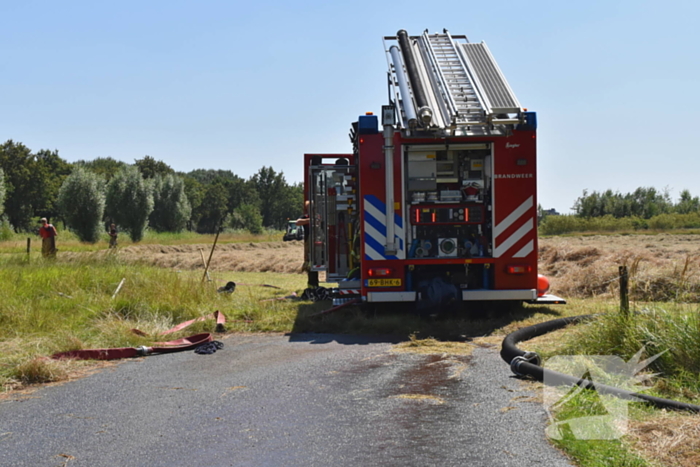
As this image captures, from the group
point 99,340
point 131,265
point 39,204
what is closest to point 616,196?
point 39,204

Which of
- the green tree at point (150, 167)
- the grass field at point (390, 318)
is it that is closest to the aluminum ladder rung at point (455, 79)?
the grass field at point (390, 318)

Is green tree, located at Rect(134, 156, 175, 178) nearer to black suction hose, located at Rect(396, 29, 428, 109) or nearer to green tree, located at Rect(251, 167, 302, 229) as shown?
green tree, located at Rect(251, 167, 302, 229)

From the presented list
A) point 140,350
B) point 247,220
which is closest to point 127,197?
point 247,220

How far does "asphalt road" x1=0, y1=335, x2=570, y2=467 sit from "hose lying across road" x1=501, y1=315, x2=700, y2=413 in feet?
0.56

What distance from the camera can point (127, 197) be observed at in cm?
6091

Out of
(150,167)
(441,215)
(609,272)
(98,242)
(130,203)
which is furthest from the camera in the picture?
A: (150,167)

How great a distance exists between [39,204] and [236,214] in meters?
22.2

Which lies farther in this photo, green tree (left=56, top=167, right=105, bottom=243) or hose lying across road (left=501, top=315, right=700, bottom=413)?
green tree (left=56, top=167, right=105, bottom=243)

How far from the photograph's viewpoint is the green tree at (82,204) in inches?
2117

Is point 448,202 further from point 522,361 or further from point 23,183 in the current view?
point 23,183

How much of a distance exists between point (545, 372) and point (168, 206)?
2882 inches

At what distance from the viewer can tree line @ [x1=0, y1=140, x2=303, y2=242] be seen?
54.3m

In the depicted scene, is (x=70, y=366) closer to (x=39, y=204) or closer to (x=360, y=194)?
(x=360, y=194)

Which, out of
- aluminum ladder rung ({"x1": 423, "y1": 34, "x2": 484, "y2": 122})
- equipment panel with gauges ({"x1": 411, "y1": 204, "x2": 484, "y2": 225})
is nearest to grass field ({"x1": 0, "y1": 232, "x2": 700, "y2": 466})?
equipment panel with gauges ({"x1": 411, "y1": 204, "x2": 484, "y2": 225})
